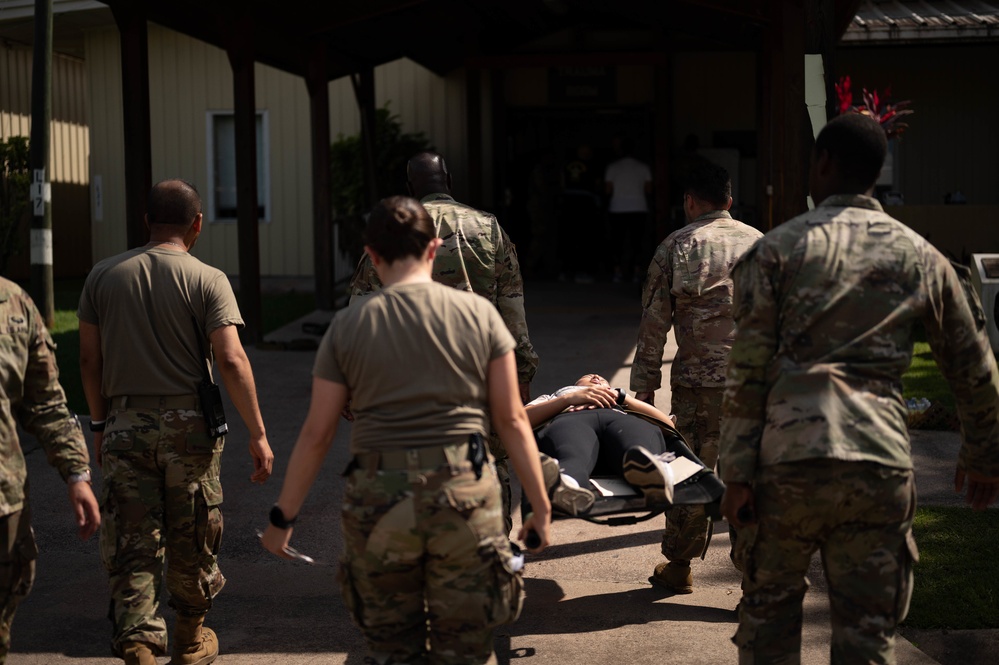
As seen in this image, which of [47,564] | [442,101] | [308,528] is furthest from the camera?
[442,101]

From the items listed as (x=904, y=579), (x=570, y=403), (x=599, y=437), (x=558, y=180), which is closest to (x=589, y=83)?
(x=558, y=180)

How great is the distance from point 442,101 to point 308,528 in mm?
12243

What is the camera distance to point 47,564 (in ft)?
19.4

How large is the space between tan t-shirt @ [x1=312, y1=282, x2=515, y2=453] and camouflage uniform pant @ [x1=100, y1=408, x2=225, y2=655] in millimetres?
1230

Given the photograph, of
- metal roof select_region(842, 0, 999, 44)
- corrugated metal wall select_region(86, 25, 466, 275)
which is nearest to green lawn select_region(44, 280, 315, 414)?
corrugated metal wall select_region(86, 25, 466, 275)

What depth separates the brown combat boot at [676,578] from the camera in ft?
17.4

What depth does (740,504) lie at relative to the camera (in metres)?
3.44

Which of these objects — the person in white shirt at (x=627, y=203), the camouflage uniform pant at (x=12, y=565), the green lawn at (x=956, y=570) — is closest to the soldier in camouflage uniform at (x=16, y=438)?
the camouflage uniform pant at (x=12, y=565)

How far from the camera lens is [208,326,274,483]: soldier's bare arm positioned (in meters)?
4.36

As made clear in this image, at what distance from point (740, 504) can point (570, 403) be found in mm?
1703

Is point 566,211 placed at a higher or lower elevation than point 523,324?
higher

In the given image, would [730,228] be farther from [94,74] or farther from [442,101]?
[94,74]

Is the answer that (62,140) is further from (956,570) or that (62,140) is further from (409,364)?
(409,364)

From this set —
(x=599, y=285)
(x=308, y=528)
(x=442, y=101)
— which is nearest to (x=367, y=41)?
(x=442, y=101)
